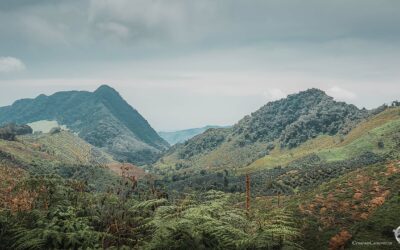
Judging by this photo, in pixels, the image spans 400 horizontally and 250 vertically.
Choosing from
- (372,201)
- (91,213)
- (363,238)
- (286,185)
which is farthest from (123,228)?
(286,185)

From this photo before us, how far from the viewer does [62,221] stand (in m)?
19.1

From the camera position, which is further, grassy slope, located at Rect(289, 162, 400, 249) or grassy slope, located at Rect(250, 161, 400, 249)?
grassy slope, located at Rect(289, 162, 400, 249)

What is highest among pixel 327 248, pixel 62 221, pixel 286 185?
pixel 62 221

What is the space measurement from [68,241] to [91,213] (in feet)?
18.2

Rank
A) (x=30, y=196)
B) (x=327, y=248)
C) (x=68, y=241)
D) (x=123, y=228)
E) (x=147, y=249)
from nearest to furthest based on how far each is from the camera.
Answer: (x=147, y=249), (x=68, y=241), (x=327, y=248), (x=123, y=228), (x=30, y=196)

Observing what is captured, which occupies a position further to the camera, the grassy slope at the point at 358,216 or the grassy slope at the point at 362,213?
the grassy slope at the point at 362,213

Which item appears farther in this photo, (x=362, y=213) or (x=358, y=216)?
(x=362, y=213)

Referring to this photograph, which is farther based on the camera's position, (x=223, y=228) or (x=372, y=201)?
(x=372, y=201)

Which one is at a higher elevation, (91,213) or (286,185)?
(91,213)

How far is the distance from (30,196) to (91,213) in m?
6.52

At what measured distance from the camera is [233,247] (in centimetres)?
1623

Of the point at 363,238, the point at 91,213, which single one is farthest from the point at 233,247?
the point at 91,213

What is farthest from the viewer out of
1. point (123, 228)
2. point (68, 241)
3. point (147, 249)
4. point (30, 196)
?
point (30, 196)

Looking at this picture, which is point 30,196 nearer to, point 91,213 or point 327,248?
point 91,213
